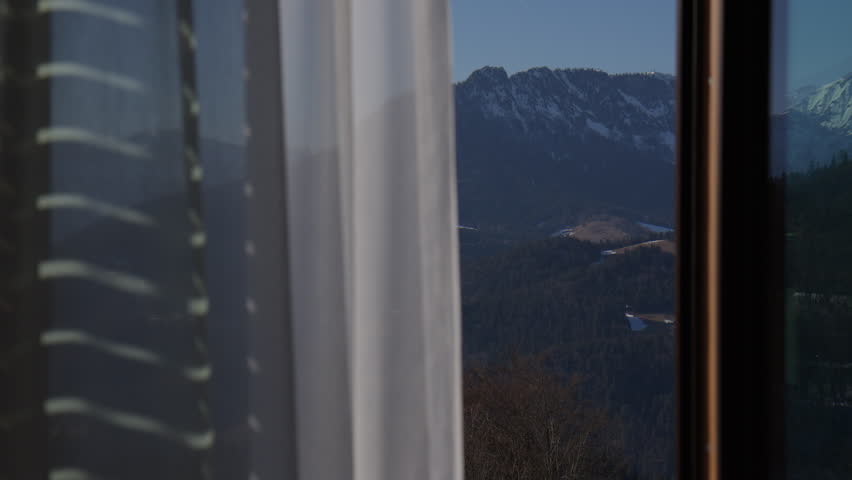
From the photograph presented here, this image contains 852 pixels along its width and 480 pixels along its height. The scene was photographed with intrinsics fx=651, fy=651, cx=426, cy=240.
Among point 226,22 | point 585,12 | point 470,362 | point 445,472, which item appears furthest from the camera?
point 585,12

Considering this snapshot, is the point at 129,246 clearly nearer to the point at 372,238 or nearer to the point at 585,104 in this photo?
the point at 372,238

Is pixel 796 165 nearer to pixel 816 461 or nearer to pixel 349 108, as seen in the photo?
pixel 816 461

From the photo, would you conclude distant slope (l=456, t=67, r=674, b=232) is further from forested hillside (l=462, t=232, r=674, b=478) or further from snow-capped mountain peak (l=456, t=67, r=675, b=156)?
forested hillside (l=462, t=232, r=674, b=478)

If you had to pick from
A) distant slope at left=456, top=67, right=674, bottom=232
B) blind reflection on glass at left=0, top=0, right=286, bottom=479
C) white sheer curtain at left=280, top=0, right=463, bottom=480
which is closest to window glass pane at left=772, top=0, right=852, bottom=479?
white sheer curtain at left=280, top=0, right=463, bottom=480

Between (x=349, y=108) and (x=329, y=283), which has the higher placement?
(x=349, y=108)

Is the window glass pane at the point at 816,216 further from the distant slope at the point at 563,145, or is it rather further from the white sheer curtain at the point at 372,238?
the distant slope at the point at 563,145

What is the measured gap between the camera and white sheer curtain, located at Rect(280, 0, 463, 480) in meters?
0.81

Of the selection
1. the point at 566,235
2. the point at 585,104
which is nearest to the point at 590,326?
the point at 566,235

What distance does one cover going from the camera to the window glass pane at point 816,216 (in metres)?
0.98

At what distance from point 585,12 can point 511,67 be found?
11.9 inches

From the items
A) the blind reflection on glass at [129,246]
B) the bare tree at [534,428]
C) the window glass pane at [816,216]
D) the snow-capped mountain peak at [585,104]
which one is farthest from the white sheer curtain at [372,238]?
the snow-capped mountain peak at [585,104]

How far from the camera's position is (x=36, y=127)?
629 mm

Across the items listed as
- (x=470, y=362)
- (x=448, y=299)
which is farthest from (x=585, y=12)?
(x=448, y=299)

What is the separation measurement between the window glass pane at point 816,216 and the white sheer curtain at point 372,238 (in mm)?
523
